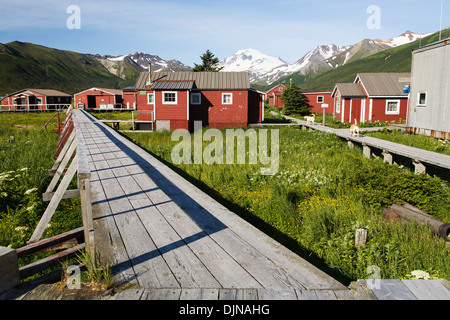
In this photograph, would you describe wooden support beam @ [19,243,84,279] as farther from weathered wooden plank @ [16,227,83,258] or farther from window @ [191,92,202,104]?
window @ [191,92,202,104]

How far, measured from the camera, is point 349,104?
2783 cm

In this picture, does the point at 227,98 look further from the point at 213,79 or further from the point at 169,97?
the point at 169,97

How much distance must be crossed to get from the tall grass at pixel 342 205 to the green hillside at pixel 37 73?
134776 mm

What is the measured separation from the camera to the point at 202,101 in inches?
1013

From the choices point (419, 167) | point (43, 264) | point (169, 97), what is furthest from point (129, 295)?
point (169, 97)

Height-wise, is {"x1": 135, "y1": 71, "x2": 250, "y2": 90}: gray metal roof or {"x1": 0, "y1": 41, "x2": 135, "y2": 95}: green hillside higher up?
{"x1": 0, "y1": 41, "x2": 135, "y2": 95}: green hillside

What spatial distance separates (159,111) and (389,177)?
18958 millimetres

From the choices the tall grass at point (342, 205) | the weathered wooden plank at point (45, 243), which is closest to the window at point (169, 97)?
the tall grass at point (342, 205)

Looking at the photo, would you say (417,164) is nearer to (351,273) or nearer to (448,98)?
(448,98)

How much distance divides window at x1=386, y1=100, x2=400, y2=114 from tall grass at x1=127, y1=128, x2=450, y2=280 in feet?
56.6

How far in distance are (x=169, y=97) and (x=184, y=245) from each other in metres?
21.7

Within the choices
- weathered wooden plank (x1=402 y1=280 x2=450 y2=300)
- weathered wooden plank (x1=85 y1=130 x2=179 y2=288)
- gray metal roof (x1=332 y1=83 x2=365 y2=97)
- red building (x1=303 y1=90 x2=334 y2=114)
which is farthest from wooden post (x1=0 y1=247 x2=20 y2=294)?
red building (x1=303 y1=90 x2=334 y2=114)

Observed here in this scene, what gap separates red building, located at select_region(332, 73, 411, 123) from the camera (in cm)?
2641

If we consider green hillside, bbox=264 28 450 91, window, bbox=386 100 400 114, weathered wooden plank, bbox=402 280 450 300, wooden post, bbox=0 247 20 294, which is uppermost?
green hillside, bbox=264 28 450 91
